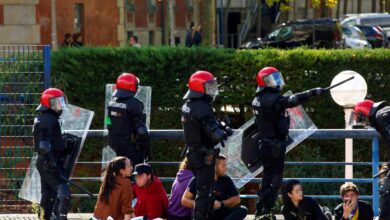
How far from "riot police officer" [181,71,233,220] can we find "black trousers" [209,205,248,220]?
0.27 m

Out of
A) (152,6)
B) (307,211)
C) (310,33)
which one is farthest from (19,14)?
(307,211)

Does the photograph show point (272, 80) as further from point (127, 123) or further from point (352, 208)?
point (127, 123)

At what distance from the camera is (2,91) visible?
15305 millimetres

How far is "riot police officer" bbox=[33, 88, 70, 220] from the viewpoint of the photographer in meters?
13.5

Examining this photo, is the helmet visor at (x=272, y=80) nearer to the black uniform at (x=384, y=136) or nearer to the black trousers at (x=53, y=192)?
the black uniform at (x=384, y=136)

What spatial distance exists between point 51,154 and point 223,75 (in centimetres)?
610

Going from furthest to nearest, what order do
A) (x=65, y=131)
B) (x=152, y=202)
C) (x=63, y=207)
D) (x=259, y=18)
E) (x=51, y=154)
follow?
(x=259, y=18) → (x=65, y=131) → (x=63, y=207) → (x=51, y=154) → (x=152, y=202)

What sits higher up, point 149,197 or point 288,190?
point 288,190

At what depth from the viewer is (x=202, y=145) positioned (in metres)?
12.9

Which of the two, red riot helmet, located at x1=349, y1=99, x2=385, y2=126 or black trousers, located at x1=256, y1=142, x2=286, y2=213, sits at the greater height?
red riot helmet, located at x1=349, y1=99, x2=385, y2=126

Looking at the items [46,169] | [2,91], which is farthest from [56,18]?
[46,169]

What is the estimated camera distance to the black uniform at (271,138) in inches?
525

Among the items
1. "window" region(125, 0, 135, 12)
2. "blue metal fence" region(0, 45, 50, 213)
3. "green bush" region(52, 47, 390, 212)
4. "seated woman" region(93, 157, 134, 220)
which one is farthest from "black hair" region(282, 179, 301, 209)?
"window" region(125, 0, 135, 12)

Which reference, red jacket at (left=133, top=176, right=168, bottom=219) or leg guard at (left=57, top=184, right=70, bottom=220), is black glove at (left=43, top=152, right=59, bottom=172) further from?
red jacket at (left=133, top=176, right=168, bottom=219)
